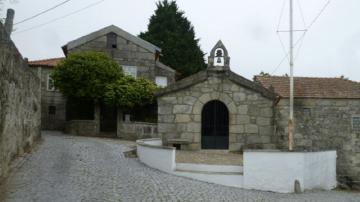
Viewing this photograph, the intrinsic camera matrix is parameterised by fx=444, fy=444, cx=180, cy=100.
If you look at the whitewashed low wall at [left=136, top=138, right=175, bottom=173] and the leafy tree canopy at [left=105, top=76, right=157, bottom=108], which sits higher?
the leafy tree canopy at [left=105, top=76, right=157, bottom=108]

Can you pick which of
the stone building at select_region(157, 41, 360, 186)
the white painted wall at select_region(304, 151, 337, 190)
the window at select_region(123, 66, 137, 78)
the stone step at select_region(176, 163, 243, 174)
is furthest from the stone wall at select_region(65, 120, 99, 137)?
the white painted wall at select_region(304, 151, 337, 190)

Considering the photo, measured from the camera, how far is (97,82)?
22719mm

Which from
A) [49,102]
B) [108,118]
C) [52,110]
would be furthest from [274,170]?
[49,102]

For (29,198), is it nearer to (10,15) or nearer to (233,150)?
(10,15)

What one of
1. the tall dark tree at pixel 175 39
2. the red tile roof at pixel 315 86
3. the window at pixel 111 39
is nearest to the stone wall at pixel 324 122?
the red tile roof at pixel 315 86

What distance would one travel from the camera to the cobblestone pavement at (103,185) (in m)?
8.88

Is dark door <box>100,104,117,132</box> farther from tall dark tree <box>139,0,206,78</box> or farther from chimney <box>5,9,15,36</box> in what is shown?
tall dark tree <box>139,0,206,78</box>

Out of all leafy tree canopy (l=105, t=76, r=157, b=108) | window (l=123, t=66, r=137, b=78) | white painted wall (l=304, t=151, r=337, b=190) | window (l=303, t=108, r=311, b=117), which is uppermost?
window (l=123, t=66, r=137, b=78)

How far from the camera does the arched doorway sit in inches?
705

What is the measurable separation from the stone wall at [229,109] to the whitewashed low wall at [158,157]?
3800 millimetres

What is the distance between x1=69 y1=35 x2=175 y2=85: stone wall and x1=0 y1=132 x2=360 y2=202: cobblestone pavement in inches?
509

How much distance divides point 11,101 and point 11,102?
0.09 feet

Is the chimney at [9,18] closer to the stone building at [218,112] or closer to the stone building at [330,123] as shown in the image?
the stone building at [218,112]

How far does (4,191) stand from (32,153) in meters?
5.29
